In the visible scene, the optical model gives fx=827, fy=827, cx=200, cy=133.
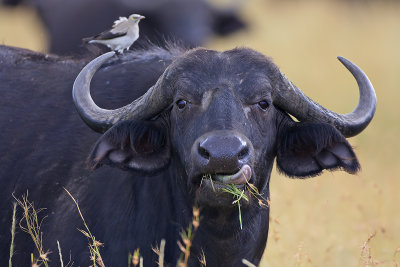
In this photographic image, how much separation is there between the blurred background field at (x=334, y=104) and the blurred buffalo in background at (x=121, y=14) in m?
0.43

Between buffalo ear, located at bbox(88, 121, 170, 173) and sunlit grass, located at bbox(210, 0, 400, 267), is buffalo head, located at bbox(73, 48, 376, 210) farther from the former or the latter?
sunlit grass, located at bbox(210, 0, 400, 267)

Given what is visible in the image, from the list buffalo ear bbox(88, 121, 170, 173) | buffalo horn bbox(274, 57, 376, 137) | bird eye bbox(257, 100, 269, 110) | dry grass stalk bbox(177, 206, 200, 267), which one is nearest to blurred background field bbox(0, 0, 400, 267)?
buffalo horn bbox(274, 57, 376, 137)

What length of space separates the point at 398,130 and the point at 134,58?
7594 millimetres

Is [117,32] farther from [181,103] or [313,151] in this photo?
[313,151]

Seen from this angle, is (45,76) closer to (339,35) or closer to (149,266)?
(149,266)

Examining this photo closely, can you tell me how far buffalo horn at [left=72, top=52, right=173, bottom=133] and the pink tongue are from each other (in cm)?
81

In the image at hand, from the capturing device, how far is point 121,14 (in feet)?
49.1

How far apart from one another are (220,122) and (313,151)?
33.7 inches

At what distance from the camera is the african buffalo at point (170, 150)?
15.9ft

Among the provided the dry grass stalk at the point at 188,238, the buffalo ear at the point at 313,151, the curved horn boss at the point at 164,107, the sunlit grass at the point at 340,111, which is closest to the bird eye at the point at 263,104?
the curved horn boss at the point at 164,107

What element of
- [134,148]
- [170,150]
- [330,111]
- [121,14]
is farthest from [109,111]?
[121,14]

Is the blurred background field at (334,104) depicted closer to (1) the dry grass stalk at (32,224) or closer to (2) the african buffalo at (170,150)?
(2) the african buffalo at (170,150)

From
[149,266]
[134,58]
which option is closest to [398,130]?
[134,58]

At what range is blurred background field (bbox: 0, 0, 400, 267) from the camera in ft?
25.3
